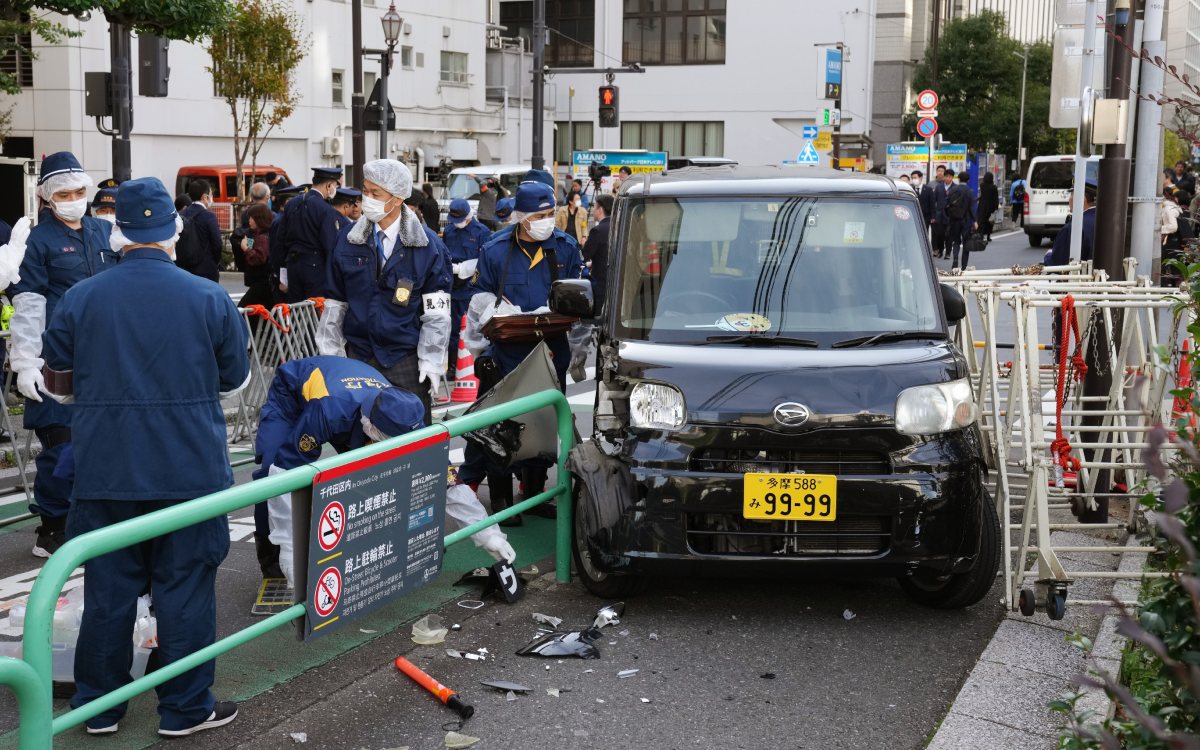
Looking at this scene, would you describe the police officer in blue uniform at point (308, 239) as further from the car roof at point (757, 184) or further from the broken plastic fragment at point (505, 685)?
the broken plastic fragment at point (505, 685)

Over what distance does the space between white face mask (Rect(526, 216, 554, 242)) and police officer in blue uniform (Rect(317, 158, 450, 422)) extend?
90 cm

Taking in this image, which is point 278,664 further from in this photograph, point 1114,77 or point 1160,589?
point 1114,77

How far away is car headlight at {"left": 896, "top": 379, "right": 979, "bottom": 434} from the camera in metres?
5.68

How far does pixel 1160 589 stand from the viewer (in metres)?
2.83

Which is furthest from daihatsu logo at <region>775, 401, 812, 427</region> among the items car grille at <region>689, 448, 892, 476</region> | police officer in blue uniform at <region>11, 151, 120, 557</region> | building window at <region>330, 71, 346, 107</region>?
building window at <region>330, 71, 346, 107</region>

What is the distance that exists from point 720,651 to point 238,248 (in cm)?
980

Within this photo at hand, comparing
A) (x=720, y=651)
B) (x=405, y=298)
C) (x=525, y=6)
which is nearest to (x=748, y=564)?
(x=720, y=651)

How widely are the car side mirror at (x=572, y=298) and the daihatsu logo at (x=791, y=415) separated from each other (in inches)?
54.5

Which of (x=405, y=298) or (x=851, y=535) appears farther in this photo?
(x=405, y=298)

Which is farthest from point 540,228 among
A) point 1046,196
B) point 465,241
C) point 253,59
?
point 1046,196

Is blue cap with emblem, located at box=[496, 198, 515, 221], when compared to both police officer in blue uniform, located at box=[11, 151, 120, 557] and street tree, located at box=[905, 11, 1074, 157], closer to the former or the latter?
police officer in blue uniform, located at box=[11, 151, 120, 557]

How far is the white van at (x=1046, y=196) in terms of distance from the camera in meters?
36.3

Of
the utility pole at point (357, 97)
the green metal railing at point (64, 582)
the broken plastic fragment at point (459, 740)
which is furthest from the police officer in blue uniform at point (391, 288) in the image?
the utility pole at point (357, 97)

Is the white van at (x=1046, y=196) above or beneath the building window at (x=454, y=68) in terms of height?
beneath
